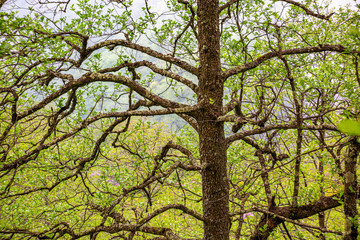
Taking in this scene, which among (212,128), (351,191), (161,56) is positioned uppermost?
(161,56)

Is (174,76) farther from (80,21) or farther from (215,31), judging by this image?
(80,21)

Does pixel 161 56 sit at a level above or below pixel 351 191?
above

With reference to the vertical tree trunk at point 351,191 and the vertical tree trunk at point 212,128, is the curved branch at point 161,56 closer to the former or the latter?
the vertical tree trunk at point 212,128

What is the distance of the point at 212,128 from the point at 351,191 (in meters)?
1.91

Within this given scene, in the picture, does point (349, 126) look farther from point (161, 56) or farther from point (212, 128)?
point (161, 56)

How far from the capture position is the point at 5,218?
8.54 meters

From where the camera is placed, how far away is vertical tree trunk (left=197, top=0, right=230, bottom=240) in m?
3.98

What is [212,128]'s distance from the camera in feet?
13.1

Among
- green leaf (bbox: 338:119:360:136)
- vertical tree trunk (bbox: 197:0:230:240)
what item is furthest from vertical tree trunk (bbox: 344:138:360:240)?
green leaf (bbox: 338:119:360:136)

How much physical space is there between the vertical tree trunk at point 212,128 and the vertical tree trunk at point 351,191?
1654 mm

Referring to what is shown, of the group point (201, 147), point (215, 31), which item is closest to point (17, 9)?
point (215, 31)

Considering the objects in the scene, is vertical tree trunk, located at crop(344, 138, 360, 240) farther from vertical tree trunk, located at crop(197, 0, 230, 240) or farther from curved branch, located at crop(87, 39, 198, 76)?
curved branch, located at crop(87, 39, 198, 76)

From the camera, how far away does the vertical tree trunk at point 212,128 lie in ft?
13.1

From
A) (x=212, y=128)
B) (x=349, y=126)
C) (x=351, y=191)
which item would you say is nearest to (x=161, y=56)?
(x=212, y=128)
